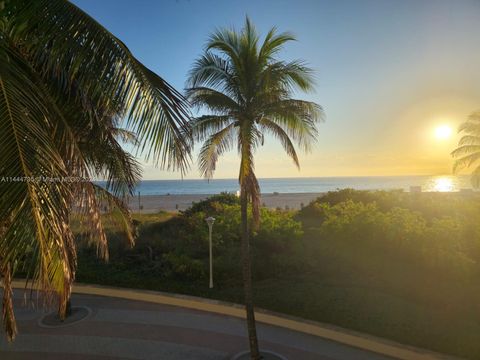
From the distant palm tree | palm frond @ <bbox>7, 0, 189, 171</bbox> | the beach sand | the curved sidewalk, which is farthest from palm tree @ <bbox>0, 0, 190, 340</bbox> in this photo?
the beach sand

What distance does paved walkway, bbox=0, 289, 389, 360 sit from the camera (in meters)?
7.56

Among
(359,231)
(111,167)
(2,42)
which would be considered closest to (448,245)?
(359,231)

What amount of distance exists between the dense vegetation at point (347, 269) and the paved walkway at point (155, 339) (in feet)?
3.81

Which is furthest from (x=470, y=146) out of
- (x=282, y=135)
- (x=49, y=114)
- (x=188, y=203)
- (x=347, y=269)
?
(x=188, y=203)

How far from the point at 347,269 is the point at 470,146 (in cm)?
1804

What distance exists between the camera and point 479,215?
15.8 m

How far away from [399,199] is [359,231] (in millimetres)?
10039

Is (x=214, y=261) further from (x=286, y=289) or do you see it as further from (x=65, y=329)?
(x=65, y=329)

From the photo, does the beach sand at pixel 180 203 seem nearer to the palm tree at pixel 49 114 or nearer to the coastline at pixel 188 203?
the coastline at pixel 188 203

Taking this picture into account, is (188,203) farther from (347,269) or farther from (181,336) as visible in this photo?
(181,336)

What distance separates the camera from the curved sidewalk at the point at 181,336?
25.0ft

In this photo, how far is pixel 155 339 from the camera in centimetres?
820

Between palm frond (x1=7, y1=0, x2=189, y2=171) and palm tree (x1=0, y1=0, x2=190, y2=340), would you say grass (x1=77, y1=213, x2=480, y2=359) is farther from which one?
palm frond (x1=7, y1=0, x2=189, y2=171)

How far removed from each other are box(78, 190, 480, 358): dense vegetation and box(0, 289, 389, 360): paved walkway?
116cm
